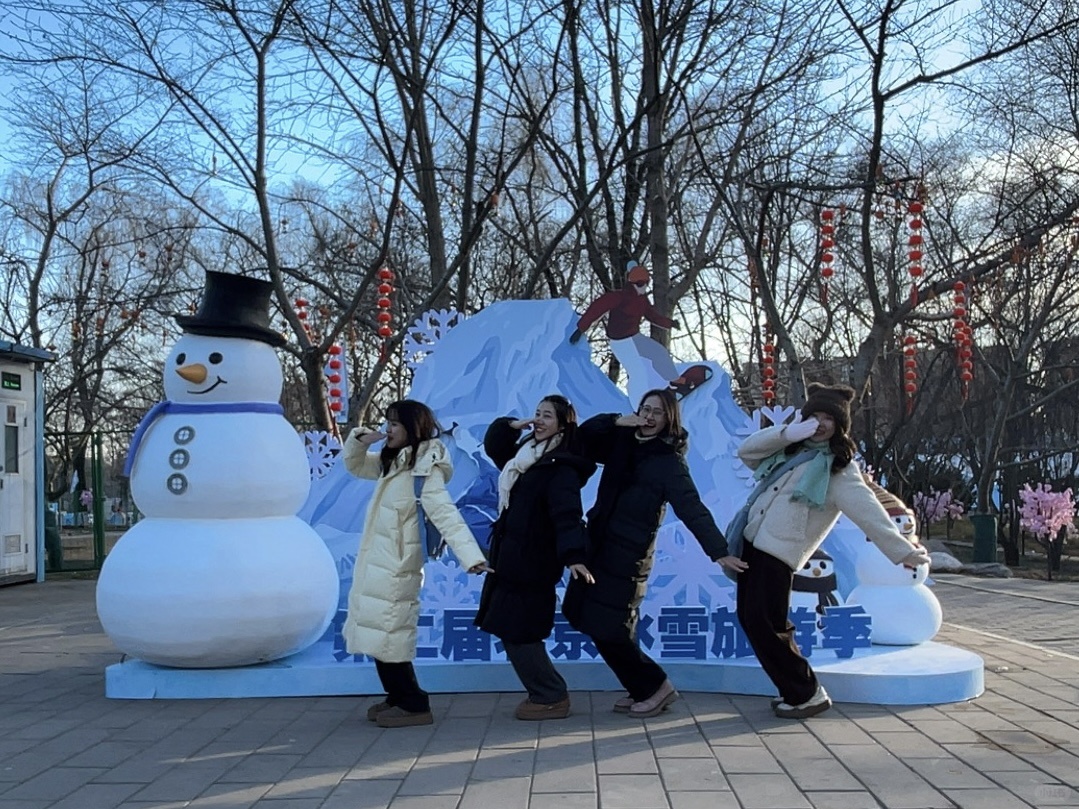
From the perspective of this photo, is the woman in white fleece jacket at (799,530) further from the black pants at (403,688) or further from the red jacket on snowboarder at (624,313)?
the red jacket on snowboarder at (624,313)

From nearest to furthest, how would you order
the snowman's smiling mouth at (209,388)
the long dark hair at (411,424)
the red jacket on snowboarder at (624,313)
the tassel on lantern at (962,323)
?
the long dark hair at (411,424)
the snowman's smiling mouth at (209,388)
the red jacket on snowboarder at (624,313)
the tassel on lantern at (962,323)

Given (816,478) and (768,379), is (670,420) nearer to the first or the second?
(816,478)

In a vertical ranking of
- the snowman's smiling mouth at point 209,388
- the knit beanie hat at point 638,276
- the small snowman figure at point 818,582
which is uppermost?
the knit beanie hat at point 638,276

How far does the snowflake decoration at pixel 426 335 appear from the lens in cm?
757

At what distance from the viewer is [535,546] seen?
5043 millimetres

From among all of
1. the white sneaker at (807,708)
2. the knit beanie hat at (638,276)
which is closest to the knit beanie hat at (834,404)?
the white sneaker at (807,708)

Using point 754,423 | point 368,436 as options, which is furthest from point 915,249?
point 368,436

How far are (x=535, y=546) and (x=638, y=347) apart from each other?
226 centimetres

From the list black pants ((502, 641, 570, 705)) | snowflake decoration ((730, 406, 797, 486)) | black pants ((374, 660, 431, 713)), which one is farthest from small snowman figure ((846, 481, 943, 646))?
black pants ((374, 660, 431, 713))

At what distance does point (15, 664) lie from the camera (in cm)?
732

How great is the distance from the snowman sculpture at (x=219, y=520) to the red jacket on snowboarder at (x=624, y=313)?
2.13m

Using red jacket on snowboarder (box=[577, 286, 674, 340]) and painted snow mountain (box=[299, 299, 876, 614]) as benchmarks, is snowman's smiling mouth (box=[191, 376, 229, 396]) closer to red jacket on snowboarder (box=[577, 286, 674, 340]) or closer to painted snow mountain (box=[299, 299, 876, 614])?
painted snow mountain (box=[299, 299, 876, 614])

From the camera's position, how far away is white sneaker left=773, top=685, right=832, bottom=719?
507 cm

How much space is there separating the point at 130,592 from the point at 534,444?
2371mm
